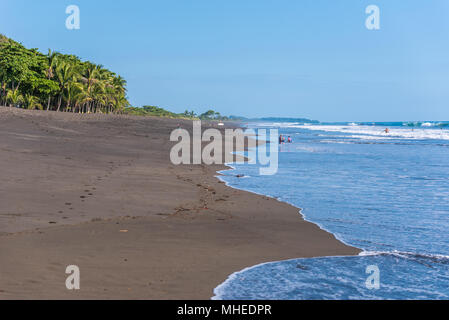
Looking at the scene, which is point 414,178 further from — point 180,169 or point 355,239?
point 355,239

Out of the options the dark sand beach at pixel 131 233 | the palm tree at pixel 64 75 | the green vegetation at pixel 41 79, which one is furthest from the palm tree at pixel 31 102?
the dark sand beach at pixel 131 233

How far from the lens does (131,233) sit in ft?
24.3

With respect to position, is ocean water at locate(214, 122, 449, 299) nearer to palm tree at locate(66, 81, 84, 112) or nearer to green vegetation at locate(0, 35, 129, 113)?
green vegetation at locate(0, 35, 129, 113)

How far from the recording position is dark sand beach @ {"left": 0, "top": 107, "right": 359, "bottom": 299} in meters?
5.20

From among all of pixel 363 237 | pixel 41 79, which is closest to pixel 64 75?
pixel 41 79

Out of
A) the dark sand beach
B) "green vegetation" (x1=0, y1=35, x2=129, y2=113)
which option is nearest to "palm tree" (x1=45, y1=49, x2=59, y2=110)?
"green vegetation" (x1=0, y1=35, x2=129, y2=113)

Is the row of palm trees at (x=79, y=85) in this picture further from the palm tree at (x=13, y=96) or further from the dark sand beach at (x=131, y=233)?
the dark sand beach at (x=131, y=233)

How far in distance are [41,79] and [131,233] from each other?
190ft

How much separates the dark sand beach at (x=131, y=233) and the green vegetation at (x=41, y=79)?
4535cm

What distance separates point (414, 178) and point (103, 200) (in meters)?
13.5

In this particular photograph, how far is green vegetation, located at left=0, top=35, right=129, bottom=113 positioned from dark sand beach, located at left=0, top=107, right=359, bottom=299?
45354 mm

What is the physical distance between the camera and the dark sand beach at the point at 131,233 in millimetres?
5195

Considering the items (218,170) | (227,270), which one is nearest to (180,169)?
(218,170)

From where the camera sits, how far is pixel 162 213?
918 centimetres
